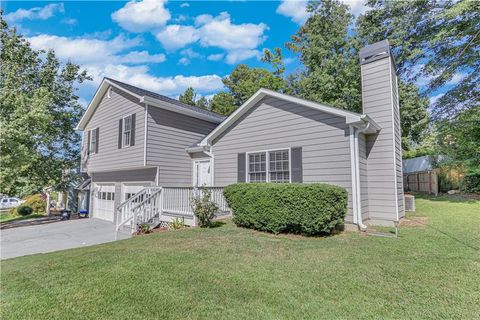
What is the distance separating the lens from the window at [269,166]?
350 inches

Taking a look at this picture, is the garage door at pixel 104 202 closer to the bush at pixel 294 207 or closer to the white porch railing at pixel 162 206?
the white porch railing at pixel 162 206

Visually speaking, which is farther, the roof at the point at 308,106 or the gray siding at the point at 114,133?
the gray siding at the point at 114,133

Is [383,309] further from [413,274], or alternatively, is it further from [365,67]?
[365,67]

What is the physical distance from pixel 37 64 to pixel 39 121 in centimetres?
632

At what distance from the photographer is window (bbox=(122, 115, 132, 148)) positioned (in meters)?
12.1

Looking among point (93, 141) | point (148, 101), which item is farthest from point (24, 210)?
point (148, 101)

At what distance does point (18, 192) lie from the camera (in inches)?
653

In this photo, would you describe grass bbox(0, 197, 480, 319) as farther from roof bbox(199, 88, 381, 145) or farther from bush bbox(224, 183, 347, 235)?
roof bbox(199, 88, 381, 145)

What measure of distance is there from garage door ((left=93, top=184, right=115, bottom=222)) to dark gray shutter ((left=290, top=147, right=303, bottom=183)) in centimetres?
1063

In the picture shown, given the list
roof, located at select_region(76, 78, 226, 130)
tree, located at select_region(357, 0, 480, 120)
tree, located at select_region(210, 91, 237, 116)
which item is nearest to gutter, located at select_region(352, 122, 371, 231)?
roof, located at select_region(76, 78, 226, 130)

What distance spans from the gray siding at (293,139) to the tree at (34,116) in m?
9.82

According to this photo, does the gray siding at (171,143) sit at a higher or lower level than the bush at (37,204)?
higher

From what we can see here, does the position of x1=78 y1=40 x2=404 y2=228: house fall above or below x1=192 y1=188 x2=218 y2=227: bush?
above

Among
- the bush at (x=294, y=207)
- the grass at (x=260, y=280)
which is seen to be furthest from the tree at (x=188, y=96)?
the grass at (x=260, y=280)
